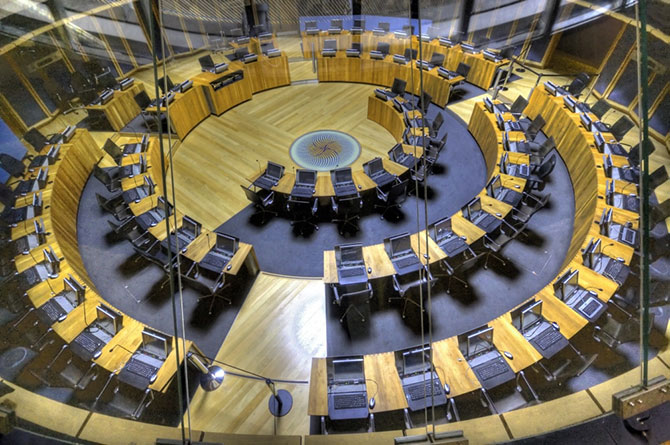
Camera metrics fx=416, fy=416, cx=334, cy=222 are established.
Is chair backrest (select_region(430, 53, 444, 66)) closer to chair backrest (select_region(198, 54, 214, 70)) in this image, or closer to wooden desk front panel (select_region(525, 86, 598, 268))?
wooden desk front panel (select_region(525, 86, 598, 268))

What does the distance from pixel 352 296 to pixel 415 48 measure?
8.90 meters

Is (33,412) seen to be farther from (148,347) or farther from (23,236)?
(23,236)

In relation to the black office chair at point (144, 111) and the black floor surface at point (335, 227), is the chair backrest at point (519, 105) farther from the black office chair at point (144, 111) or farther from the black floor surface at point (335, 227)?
the black office chair at point (144, 111)

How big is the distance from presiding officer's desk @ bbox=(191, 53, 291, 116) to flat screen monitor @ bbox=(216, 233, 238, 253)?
5385 millimetres

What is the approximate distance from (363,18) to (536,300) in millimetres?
10956

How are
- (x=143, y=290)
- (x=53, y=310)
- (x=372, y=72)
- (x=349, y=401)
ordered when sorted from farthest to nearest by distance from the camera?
1. (x=372, y=72)
2. (x=143, y=290)
3. (x=53, y=310)
4. (x=349, y=401)

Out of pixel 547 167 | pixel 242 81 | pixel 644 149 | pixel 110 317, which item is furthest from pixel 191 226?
pixel 547 167

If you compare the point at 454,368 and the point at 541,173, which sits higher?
the point at 541,173

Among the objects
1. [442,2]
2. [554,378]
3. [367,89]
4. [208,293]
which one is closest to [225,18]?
[367,89]

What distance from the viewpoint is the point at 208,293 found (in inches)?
259

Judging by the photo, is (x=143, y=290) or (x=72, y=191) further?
(x=72, y=191)

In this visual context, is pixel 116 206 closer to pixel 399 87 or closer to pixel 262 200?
pixel 262 200

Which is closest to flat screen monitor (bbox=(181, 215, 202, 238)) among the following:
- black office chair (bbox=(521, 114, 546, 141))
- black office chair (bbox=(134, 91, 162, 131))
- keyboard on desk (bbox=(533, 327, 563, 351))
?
black office chair (bbox=(134, 91, 162, 131))

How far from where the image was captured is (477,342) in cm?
495
